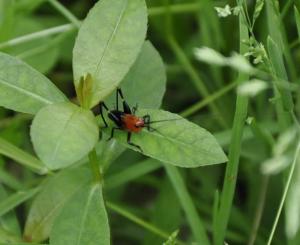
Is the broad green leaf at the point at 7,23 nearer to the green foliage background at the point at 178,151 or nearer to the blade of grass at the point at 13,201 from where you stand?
the green foliage background at the point at 178,151

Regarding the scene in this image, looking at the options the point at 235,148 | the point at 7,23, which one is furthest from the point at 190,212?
the point at 7,23

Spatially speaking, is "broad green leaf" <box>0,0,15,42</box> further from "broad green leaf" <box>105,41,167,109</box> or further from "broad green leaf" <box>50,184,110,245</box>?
"broad green leaf" <box>50,184,110,245</box>

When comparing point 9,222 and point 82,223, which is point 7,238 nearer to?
point 9,222

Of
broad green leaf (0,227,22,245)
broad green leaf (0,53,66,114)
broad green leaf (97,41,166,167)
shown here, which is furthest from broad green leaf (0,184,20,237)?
broad green leaf (0,53,66,114)

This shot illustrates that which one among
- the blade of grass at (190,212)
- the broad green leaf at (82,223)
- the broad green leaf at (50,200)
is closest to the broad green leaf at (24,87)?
the broad green leaf at (82,223)

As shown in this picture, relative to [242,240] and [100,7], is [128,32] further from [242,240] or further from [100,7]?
[242,240]

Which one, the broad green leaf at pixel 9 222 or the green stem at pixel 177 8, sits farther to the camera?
the green stem at pixel 177 8
